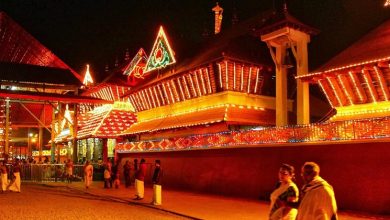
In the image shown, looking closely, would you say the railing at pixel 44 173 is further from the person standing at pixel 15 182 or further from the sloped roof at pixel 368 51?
the sloped roof at pixel 368 51

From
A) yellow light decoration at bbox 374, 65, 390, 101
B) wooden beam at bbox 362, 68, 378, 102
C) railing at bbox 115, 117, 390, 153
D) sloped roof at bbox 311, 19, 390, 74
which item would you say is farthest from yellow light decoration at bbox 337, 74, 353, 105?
railing at bbox 115, 117, 390, 153

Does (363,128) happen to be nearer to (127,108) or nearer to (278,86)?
(278,86)

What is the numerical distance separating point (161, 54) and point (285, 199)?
952 inches

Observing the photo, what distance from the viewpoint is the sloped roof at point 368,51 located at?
17.7 meters

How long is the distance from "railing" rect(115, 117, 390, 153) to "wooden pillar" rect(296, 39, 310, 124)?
11.9 ft

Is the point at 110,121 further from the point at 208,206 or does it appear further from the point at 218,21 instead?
the point at 208,206

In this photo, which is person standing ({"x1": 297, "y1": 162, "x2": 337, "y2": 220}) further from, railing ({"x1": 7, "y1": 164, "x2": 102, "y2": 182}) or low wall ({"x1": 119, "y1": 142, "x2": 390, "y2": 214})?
railing ({"x1": 7, "y1": 164, "x2": 102, "y2": 182})

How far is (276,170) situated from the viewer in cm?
1869

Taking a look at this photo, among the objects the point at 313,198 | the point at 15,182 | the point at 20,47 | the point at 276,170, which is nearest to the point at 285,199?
the point at 313,198

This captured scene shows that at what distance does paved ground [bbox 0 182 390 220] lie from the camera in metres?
14.7

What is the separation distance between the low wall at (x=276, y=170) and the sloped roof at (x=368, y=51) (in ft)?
12.0

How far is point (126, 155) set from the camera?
3231 centimetres

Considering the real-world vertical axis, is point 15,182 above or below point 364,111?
below

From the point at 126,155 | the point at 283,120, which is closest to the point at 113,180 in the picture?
the point at 126,155
